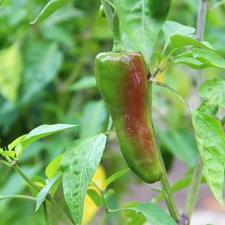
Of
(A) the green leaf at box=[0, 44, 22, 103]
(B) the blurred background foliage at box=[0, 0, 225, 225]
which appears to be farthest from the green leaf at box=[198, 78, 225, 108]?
(A) the green leaf at box=[0, 44, 22, 103]

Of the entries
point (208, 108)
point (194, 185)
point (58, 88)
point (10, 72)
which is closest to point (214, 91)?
point (208, 108)

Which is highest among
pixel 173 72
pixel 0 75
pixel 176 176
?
pixel 0 75

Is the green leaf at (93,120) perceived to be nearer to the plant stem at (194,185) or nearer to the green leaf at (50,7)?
the plant stem at (194,185)

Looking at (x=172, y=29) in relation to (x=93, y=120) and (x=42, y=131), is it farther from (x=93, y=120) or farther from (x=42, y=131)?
(x=93, y=120)

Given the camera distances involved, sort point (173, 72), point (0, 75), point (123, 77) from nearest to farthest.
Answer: point (123, 77)
point (0, 75)
point (173, 72)

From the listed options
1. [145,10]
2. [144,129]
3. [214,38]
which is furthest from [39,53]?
[145,10]

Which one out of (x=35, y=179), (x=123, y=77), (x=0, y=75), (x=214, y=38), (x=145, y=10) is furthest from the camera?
(x=0, y=75)

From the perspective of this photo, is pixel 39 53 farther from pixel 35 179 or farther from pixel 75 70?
pixel 35 179

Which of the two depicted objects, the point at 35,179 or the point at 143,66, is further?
the point at 35,179
